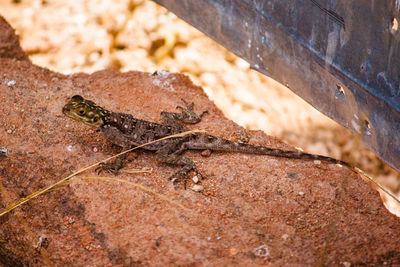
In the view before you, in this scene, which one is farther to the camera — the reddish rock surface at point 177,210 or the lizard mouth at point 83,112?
the lizard mouth at point 83,112

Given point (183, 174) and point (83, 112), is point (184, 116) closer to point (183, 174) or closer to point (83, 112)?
point (183, 174)

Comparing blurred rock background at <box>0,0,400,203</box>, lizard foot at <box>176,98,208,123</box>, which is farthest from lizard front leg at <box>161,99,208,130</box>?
blurred rock background at <box>0,0,400,203</box>

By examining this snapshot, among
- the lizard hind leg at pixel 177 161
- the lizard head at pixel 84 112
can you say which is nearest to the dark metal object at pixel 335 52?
the lizard hind leg at pixel 177 161

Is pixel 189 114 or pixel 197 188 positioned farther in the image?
pixel 189 114

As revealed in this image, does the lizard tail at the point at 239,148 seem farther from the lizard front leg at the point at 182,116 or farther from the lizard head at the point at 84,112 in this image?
the lizard head at the point at 84,112

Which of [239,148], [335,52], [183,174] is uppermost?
[335,52]

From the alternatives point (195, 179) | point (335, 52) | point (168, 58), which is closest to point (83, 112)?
point (195, 179)

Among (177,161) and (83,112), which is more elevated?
(83,112)
